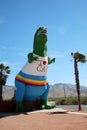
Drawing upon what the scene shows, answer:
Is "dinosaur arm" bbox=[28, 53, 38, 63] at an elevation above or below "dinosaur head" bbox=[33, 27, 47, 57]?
below

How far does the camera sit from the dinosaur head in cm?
1891

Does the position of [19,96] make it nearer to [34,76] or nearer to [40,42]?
[34,76]

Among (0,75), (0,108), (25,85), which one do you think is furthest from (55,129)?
(0,75)

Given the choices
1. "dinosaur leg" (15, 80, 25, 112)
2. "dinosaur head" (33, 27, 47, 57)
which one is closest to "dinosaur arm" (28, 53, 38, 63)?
"dinosaur head" (33, 27, 47, 57)

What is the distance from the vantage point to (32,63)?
730 inches

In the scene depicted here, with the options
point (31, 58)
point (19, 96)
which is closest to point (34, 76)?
point (31, 58)

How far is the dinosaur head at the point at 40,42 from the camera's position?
18.9m

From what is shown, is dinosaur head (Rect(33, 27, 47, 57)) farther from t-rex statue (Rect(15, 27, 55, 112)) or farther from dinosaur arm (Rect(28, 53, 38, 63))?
dinosaur arm (Rect(28, 53, 38, 63))

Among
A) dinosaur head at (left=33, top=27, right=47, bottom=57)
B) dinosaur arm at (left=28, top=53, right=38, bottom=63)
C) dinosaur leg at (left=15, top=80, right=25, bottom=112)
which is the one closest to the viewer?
dinosaur leg at (left=15, top=80, right=25, bottom=112)

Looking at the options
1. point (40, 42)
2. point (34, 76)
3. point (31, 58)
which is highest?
point (40, 42)

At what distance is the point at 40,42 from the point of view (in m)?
19.0

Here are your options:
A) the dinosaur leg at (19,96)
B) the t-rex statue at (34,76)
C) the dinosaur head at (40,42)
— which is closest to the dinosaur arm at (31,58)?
the t-rex statue at (34,76)

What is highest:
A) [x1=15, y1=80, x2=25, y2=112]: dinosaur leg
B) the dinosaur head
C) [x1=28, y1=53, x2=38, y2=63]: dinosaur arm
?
the dinosaur head

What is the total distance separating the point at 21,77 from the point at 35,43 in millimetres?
2665
